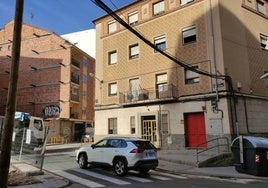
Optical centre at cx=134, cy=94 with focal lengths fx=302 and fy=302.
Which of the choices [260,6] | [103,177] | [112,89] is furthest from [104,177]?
[260,6]

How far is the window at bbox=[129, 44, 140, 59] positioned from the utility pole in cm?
1913

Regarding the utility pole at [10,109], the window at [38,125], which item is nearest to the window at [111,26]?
the window at [38,125]

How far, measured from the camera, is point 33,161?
1440cm

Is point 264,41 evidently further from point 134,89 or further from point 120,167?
point 120,167

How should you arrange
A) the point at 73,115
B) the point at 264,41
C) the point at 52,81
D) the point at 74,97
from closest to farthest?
1. the point at 264,41
2. the point at 52,81
3. the point at 73,115
4. the point at 74,97

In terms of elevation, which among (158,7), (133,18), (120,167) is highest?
(158,7)

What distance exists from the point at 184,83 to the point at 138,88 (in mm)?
4648

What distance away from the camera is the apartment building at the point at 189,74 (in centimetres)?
2153

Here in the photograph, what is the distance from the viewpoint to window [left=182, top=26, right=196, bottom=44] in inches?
A: 924

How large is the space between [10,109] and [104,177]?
606 cm

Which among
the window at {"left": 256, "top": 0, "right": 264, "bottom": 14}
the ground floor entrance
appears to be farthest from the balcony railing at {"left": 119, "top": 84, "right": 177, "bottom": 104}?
the window at {"left": 256, "top": 0, "right": 264, "bottom": 14}

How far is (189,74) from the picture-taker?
76.5ft

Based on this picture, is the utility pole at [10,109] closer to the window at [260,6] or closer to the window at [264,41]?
the window at [264,41]

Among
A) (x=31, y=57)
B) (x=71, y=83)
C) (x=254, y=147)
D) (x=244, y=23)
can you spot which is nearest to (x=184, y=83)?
(x=244, y=23)
